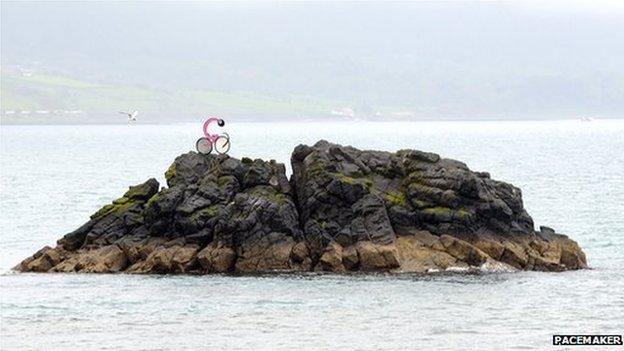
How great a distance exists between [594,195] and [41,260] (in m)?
64.0

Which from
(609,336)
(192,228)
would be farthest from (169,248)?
(609,336)

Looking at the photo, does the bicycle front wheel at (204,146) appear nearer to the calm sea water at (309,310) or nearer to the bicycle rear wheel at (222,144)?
the bicycle rear wheel at (222,144)

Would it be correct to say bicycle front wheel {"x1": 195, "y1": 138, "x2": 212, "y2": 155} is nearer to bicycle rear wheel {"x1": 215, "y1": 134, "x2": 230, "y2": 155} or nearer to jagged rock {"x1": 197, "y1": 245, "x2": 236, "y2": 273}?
bicycle rear wheel {"x1": 215, "y1": 134, "x2": 230, "y2": 155}

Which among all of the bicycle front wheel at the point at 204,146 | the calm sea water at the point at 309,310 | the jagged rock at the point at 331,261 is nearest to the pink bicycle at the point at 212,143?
the bicycle front wheel at the point at 204,146

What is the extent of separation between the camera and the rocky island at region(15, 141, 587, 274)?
2490 inches

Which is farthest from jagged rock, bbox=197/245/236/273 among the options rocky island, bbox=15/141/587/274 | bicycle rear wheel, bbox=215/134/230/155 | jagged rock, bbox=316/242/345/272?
bicycle rear wheel, bbox=215/134/230/155

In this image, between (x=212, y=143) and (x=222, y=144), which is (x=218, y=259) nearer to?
(x=212, y=143)

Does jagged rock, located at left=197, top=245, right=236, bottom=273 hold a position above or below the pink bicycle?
below

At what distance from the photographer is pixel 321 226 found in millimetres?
63719

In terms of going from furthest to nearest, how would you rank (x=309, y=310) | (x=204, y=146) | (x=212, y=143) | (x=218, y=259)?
(x=212, y=143)
(x=204, y=146)
(x=218, y=259)
(x=309, y=310)

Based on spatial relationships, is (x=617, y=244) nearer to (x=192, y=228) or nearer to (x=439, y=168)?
Answer: (x=439, y=168)

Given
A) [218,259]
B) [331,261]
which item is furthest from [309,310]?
[218,259]

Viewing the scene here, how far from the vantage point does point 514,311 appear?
53.4 meters

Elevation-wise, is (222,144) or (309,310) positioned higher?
(222,144)
